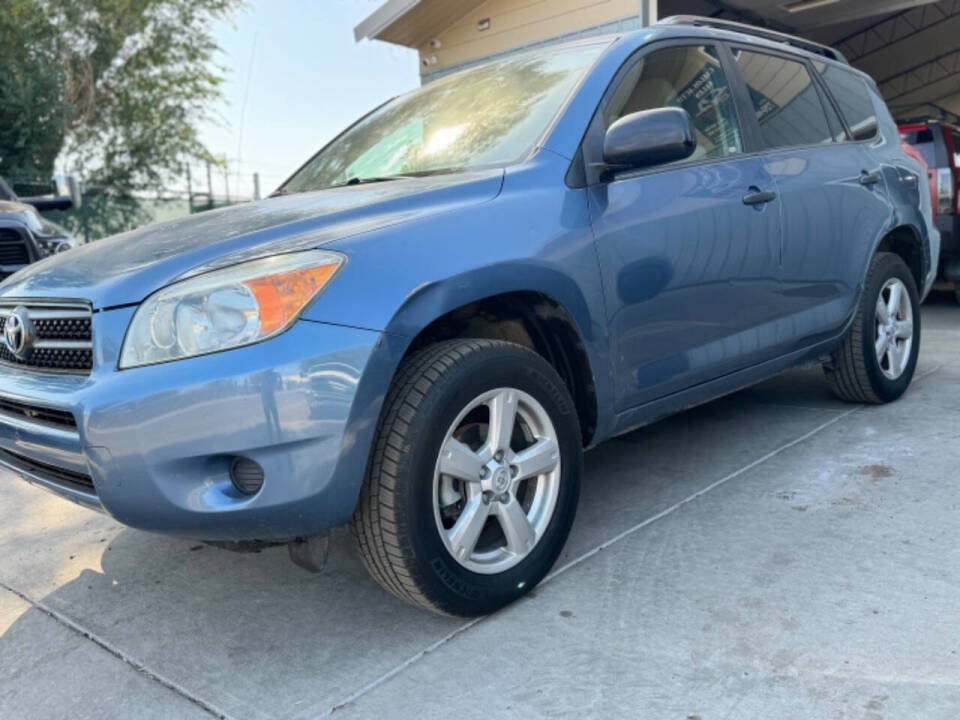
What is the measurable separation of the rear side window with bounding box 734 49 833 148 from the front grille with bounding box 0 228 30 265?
17.7 ft

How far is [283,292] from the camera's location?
6.50ft

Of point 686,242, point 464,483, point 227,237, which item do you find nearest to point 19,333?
point 227,237

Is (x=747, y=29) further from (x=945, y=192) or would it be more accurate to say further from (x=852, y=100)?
(x=945, y=192)

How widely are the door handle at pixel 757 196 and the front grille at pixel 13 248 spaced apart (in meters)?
5.49

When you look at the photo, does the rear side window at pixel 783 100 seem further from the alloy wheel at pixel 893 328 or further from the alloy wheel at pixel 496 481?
the alloy wheel at pixel 496 481

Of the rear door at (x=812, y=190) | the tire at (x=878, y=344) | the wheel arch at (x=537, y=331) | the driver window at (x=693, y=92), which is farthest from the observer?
the tire at (x=878, y=344)

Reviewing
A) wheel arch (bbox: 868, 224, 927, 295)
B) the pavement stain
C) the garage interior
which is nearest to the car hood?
the pavement stain

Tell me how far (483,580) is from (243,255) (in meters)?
1.05

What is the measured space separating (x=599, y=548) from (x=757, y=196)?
4.85ft

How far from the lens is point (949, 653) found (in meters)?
2.01

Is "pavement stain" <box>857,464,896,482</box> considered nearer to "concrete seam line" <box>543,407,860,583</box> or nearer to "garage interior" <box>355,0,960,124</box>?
"concrete seam line" <box>543,407,860,583</box>

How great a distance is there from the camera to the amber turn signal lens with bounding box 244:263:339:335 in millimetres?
1960

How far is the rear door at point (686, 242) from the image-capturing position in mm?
2680

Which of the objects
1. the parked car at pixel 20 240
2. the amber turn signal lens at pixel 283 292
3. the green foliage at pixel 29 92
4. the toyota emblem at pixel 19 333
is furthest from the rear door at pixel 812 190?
the green foliage at pixel 29 92
